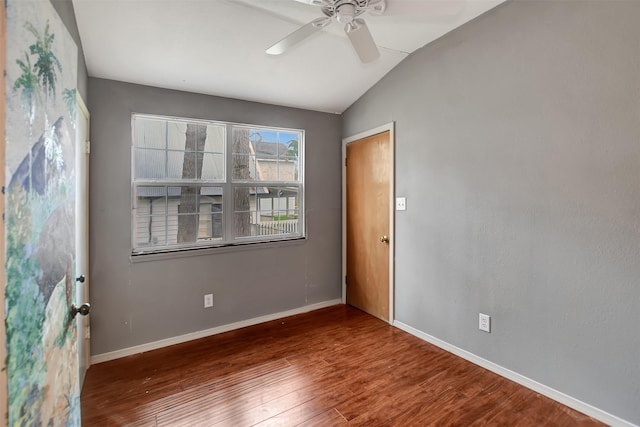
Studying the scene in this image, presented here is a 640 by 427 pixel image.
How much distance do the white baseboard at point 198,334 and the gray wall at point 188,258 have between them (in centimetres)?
4

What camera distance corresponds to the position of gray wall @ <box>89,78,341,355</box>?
2.42 metres

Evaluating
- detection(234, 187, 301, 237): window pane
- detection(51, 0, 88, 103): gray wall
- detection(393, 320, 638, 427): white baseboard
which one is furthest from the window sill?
detection(393, 320, 638, 427): white baseboard

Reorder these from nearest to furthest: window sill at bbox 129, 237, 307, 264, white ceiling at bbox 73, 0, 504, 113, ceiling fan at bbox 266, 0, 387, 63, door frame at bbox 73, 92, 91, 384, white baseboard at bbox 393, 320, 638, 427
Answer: ceiling fan at bbox 266, 0, 387, 63 → white baseboard at bbox 393, 320, 638, 427 → white ceiling at bbox 73, 0, 504, 113 → door frame at bbox 73, 92, 91, 384 → window sill at bbox 129, 237, 307, 264

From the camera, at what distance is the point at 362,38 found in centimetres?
171

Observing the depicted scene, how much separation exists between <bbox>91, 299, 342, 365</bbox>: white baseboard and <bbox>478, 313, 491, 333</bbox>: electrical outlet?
170cm

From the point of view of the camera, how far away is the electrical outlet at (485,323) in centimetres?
226

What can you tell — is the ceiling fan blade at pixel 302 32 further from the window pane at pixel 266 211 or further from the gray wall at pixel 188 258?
the window pane at pixel 266 211

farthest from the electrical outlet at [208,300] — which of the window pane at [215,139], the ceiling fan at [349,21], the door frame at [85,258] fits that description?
the ceiling fan at [349,21]

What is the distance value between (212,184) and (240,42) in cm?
125

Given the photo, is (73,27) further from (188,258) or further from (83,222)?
(188,258)

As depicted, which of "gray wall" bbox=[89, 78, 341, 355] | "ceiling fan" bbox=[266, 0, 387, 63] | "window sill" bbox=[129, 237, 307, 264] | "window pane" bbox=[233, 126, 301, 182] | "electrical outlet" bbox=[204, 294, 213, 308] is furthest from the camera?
"window pane" bbox=[233, 126, 301, 182]

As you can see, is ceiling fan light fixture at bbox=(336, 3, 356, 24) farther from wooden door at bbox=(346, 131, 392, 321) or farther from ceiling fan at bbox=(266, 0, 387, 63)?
wooden door at bbox=(346, 131, 392, 321)

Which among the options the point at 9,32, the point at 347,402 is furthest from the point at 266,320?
the point at 9,32

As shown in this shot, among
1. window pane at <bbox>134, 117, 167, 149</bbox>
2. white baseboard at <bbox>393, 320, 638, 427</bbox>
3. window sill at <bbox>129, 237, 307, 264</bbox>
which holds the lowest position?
white baseboard at <bbox>393, 320, 638, 427</bbox>
